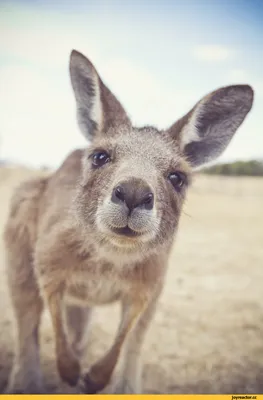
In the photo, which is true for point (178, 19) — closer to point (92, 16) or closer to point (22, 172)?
point (92, 16)

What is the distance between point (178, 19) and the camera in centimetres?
266

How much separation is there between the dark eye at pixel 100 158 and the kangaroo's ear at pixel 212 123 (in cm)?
33

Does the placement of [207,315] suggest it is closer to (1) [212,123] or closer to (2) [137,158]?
(1) [212,123]

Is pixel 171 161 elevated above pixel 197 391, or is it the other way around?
pixel 171 161

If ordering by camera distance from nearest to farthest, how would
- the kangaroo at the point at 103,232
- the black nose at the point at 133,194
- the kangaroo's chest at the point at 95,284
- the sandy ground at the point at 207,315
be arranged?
the black nose at the point at 133,194, the kangaroo at the point at 103,232, the kangaroo's chest at the point at 95,284, the sandy ground at the point at 207,315

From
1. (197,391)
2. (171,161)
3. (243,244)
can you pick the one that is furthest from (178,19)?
(197,391)

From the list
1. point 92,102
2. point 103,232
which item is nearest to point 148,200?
point 103,232

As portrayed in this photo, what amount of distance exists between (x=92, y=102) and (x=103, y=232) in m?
0.66

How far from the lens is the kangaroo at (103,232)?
1.97 m

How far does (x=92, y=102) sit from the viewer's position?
7.29 ft

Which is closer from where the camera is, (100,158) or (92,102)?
(100,158)

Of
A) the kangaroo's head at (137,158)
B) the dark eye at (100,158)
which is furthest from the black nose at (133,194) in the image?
the dark eye at (100,158)

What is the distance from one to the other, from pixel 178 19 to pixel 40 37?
2.48 feet

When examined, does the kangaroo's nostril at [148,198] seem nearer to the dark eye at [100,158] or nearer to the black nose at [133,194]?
the black nose at [133,194]
